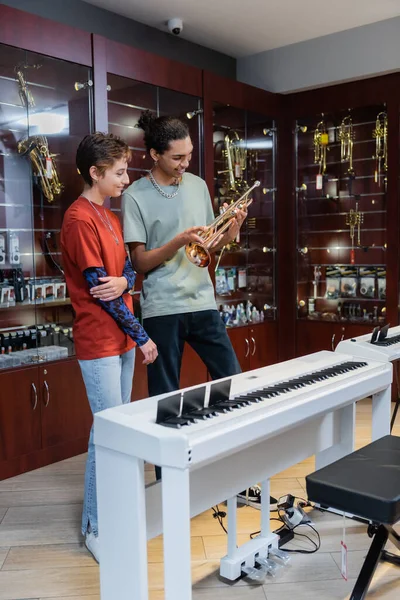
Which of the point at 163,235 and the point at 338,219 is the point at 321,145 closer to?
the point at 338,219

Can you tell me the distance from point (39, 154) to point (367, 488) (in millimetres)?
2609

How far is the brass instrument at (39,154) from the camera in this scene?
338 centimetres

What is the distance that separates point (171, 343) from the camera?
2.63m

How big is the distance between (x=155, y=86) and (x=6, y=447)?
7.83 feet

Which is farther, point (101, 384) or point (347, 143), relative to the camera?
point (347, 143)

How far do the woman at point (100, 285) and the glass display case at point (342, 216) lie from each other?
2958 millimetres


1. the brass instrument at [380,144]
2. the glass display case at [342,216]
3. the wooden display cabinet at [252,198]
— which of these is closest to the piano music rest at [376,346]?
the wooden display cabinet at [252,198]

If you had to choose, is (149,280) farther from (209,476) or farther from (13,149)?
(13,149)

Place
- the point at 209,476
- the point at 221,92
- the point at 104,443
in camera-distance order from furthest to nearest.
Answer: the point at 221,92, the point at 209,476, the point at 104,443

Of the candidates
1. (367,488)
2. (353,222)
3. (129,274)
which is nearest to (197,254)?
(129,274)

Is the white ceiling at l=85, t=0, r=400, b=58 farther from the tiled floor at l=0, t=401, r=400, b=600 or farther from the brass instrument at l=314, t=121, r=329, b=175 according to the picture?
the tiled floor at l=0, t=401, r=400, b=600

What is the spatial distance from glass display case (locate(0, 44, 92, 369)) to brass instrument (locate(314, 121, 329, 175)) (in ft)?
7.22

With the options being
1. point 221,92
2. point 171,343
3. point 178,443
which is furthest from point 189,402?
point 221,92

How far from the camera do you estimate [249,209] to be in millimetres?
4992
